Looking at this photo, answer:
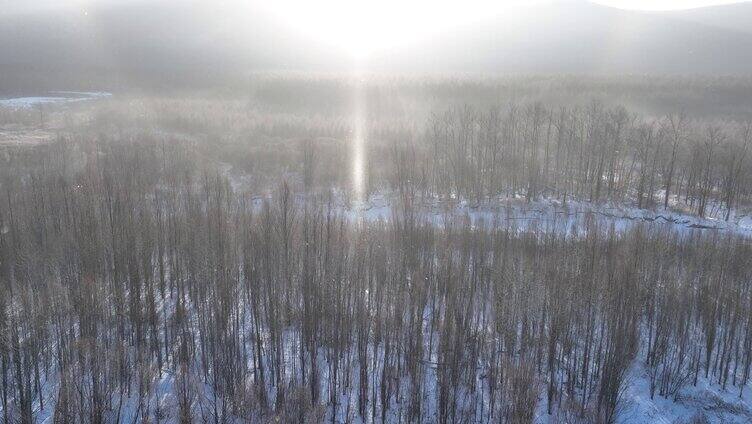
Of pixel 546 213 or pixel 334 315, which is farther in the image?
pixel 546 213

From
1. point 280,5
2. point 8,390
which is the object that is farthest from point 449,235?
point 280,5

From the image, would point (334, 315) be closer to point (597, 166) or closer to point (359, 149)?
point (359, 149)

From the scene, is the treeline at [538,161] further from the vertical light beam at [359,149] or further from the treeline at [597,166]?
the vertical light beam at [359,149]

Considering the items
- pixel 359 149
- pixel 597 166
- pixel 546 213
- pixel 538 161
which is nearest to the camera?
pixel 546 213

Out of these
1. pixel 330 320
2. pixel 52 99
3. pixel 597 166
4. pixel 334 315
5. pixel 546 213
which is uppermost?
pixel 52 99

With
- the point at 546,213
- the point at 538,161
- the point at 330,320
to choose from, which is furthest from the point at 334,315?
the point at 538,161

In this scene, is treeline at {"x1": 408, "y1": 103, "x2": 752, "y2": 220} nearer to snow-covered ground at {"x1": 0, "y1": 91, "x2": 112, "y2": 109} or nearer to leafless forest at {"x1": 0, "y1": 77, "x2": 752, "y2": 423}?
leafless forest at {"x1": 0, "y1": 77, "x2": 752, "y2": 423}

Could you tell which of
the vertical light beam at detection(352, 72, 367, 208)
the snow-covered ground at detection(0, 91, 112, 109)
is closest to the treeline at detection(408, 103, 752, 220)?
the vertical light beam at detection(352, 72, 367, 208)
